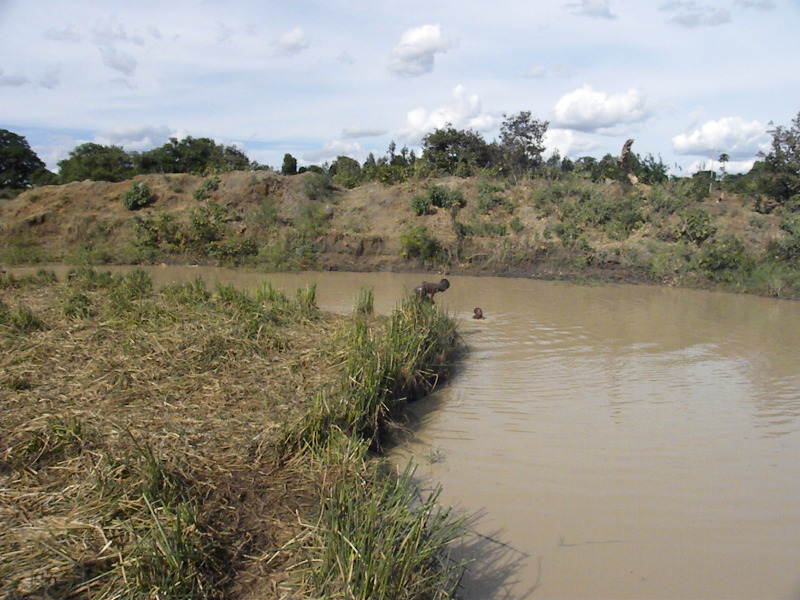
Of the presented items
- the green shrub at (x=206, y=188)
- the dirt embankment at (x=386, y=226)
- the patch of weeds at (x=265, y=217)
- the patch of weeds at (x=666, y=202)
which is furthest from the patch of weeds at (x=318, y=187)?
the patch of weeds at (x=666, y=202)

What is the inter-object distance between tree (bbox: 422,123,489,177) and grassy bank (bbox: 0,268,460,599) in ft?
54.1

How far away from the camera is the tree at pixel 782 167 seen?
1734 cm

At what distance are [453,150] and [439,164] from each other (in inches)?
36.7

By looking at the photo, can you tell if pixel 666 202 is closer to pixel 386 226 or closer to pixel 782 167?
pixel 782 167

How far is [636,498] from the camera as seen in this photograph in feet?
13.6

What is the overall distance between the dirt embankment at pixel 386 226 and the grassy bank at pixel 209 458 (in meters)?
9.83

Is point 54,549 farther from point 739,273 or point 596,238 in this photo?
point 596,238

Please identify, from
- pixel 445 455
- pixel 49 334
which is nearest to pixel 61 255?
pixel 49 334

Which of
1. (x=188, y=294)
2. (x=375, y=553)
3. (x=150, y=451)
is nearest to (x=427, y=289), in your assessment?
(x=188, y=294)

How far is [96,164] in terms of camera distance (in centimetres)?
2548

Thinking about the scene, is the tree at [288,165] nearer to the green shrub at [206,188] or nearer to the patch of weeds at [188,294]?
the green shrub at [206,188]

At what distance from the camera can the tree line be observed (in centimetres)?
1780

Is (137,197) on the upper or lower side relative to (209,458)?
upper

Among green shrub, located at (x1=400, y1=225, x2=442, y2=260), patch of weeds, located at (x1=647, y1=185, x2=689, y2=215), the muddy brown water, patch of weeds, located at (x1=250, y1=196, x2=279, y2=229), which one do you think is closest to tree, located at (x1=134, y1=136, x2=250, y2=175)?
patch of weeds, located at (x1=250, y1=196, x2=279, y2=229)
